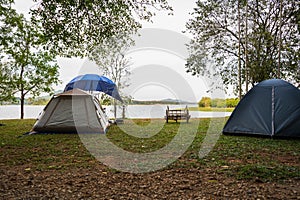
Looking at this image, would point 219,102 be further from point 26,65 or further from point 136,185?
point 136,185

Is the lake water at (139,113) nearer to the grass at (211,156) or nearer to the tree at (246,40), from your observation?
the tree at (246,40)

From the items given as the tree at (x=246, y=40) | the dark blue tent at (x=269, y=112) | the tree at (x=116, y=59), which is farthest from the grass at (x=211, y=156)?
the tree at (x=116, y=59)

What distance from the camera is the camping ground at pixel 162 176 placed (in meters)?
2.93

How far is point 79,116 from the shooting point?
26.9 ft

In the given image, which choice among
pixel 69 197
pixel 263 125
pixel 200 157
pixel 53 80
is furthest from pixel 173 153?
pixel 53 80

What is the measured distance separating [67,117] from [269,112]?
6.00 metres

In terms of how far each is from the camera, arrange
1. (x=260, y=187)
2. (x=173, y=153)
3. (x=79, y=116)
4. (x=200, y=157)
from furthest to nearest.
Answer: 1. (x=79, y=116)
2. (x=173, y=153)
3. (x=200, y=157)
4. (x=260, y=187)

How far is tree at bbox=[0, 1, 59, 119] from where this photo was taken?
49.9ft

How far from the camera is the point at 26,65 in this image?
16016 mm

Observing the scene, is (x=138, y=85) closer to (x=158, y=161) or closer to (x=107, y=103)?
(x=107, y=103)

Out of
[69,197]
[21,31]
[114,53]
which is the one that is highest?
[21,31]

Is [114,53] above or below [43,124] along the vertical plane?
above

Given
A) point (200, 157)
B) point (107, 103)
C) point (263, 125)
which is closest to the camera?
point (200, 157)

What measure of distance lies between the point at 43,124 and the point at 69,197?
592 cm
